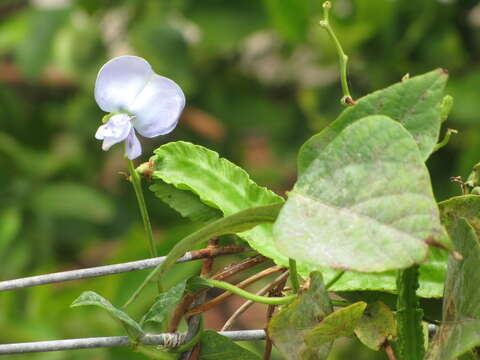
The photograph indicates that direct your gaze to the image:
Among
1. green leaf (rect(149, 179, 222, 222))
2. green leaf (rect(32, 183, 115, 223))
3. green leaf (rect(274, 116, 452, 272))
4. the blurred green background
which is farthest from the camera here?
green leaf (rect(32, 183, 115, 223))

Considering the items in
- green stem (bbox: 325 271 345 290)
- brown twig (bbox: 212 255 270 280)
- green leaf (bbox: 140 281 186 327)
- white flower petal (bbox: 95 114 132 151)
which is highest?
white flower petal (bbox: 95 114 132 151)

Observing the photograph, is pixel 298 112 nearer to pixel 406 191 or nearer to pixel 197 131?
pixel 197 131

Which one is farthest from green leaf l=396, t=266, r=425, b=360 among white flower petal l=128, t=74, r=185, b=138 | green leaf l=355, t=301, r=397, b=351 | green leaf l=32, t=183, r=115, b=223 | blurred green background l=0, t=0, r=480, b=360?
green leaf l=32, t=183, r=115, b=223

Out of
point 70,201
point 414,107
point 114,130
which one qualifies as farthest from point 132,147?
point 70,201

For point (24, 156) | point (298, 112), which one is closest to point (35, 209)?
point (24, 156)

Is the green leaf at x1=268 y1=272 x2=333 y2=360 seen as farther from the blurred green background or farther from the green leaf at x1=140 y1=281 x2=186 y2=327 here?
the blurred green background

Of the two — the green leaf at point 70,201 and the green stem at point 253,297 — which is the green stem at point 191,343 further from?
the green leaf at point 70,201

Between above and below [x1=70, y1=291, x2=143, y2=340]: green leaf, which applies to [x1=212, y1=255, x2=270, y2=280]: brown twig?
above

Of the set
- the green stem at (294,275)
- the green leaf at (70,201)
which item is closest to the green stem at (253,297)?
the green stem at (294,275)
